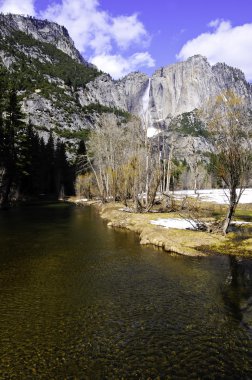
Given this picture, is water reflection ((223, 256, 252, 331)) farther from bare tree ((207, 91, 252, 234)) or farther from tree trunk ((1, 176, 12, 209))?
tree trunk ((1, 176, 12, 209))

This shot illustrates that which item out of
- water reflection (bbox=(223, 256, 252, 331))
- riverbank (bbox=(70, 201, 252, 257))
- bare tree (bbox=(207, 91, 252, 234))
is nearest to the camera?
water reflection (bbox=(223, 256, 252, 331))

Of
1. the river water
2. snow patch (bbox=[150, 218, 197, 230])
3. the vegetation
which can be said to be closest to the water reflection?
the river water

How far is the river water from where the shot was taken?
9133 millimetres

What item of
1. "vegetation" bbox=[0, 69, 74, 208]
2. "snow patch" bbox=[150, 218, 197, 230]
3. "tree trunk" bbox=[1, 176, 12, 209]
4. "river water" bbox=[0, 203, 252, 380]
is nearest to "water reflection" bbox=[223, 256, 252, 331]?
"river water" bbox=[0, 203, 252, 380]

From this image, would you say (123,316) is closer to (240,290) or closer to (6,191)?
(240,290)

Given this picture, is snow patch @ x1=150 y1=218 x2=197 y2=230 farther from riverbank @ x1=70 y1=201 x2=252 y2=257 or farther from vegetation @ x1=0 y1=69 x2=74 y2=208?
vegetation @ x1=0 y1=69 x2=74 y2=208

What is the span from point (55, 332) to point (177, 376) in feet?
14.4

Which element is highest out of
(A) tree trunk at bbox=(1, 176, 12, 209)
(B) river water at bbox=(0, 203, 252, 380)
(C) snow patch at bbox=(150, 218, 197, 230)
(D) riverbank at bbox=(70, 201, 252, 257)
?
(A) tree trunk at bbox=(1, 176, 12, 209)

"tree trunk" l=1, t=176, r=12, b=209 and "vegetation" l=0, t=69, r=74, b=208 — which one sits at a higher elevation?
"vegetation" l=0, t=69, r=74, b=208

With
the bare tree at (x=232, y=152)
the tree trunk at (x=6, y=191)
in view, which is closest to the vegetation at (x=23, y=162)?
the tree trunk at (x=6, y=191)

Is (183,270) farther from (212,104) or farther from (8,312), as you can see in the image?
(212,104)

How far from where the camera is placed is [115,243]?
25.6 m

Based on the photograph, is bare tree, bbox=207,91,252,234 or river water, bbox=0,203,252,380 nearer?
river water, bbox=0,203,252,380

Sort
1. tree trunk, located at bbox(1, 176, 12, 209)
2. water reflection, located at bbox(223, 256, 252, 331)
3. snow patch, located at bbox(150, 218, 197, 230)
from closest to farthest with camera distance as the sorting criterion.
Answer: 1. water reflection, located at bbox(223, 256, 252, 331)
2. snow patch, located at bbox(150, 218, 197, 230)
3. tree trunk, located at bbox(1, 176, 12, 209)
